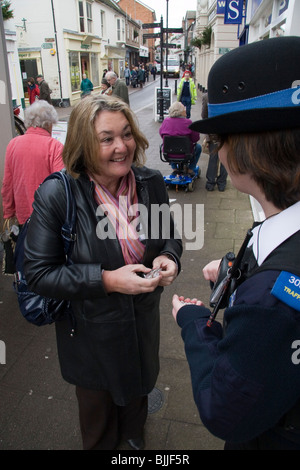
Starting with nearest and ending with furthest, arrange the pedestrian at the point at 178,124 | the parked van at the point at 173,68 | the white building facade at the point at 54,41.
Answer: the pedestrian at the point at 178,124 → the white building facade at the point at 54,41 → the parked van at the point at 173,68

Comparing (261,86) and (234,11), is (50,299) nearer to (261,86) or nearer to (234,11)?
(261,86)

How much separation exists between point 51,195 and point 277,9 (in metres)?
6.21

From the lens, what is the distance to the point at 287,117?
847 millimetres

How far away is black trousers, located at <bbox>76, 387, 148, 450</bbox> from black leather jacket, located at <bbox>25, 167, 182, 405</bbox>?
0.44 feet

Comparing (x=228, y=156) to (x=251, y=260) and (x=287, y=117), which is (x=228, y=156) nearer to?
(x=287, y=117)

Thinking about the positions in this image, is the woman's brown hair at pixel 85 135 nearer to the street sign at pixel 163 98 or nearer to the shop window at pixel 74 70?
the street sign at pixel 163 98

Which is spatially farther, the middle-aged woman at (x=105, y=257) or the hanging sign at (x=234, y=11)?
the hanging sign at (x=234, y=11)

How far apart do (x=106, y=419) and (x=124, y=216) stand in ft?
3.75

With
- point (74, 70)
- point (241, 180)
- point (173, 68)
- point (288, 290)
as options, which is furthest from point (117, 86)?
point (173, 68)

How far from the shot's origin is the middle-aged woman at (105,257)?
153 centimetres

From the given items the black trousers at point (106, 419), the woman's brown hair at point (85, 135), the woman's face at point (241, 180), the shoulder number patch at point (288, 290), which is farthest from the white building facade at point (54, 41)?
the shoulder number patch at point (288, 290)

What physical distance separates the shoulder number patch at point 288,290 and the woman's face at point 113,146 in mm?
1053

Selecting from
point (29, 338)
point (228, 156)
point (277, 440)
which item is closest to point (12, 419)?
point (29, 338)

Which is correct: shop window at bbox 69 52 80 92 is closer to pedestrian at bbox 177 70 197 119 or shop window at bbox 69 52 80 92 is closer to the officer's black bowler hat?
pedestrian at bbox 177 70 197 119
